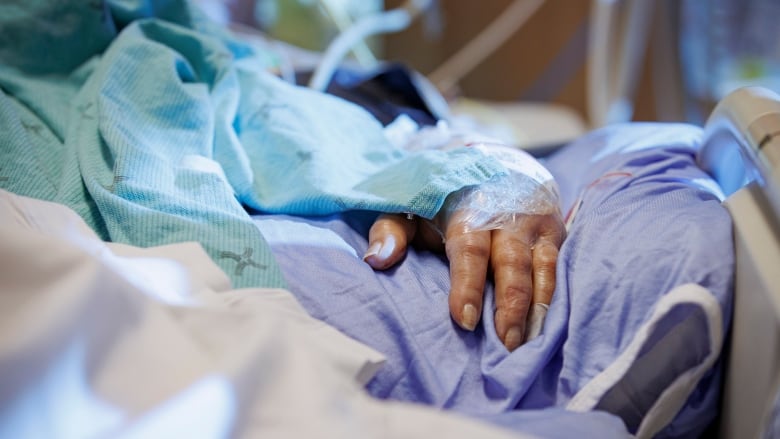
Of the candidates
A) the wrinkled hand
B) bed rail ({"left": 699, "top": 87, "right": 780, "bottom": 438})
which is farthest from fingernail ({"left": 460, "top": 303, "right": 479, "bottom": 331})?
bed rail ({"left": 699, "top": 87, "right": 780, "bottom": 438})

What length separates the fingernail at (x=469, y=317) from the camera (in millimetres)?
639

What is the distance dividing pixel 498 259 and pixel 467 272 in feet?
0.13

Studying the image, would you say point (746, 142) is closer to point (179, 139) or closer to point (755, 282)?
point (755, 282)

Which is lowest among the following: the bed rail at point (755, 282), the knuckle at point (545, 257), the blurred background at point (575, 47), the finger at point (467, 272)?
the blurred background at point (575, 47)

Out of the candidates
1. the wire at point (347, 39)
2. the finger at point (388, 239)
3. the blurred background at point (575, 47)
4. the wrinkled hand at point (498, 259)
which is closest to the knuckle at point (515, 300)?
the wrinkled hand at point (498, 259)

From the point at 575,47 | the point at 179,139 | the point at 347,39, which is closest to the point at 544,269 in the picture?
the point at 179,139

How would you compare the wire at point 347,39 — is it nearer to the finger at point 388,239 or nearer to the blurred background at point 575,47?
the blurred background at point 575,47

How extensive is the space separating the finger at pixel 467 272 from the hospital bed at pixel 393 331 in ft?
0.06

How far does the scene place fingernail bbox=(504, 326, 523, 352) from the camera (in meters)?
0.63

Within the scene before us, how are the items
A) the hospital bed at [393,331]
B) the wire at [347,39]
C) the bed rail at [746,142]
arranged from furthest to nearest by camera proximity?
the wire at [347,39], the bed rail at [746,142], the hospital bed at [393,331]

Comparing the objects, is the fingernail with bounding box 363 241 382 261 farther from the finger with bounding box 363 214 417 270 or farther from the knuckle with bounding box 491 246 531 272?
the knuckle with bounding box 491 246 531 272

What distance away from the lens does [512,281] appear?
26.0 inches

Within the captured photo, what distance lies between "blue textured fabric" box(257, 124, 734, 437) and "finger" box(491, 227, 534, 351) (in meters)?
0.02

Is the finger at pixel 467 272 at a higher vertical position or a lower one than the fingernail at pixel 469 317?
higher
